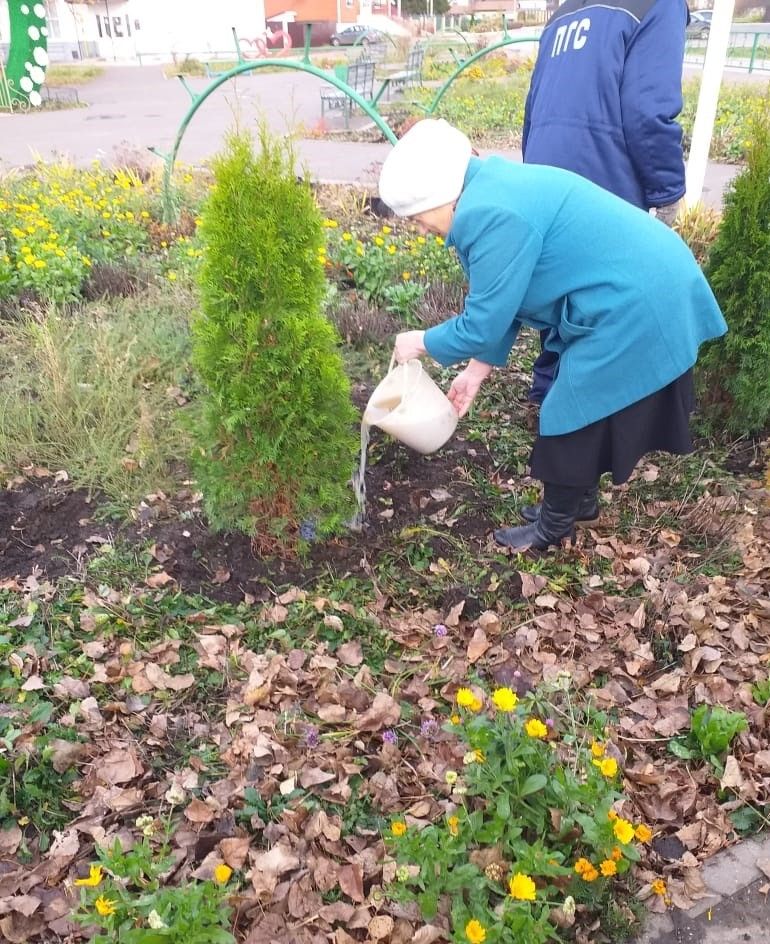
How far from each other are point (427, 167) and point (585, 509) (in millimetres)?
1551

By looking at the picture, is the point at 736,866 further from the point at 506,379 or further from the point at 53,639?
the point at 506,379

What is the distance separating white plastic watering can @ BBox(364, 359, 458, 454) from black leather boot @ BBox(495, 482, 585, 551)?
0.48m

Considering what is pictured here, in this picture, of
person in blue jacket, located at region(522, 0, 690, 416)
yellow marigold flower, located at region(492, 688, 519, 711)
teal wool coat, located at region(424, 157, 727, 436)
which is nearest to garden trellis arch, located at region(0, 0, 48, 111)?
person in blue jacket, located at region(522, 0, 690, 416)

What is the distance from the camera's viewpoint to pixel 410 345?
8.05ft

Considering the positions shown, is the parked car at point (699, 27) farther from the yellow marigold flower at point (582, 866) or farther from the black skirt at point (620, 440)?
the yellow marigold flower at point (582, 866)

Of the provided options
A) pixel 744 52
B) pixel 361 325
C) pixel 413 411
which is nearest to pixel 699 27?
pixel 744 52

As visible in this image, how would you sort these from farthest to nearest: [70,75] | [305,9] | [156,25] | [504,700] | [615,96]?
1. [305,9]
2. [156,25]
3. [70,75]
4. [615,96]
5. [504,700]

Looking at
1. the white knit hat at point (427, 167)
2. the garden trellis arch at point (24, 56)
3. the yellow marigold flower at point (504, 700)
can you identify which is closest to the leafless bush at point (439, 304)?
the white knit hat at point (427, 167)

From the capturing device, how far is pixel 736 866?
6.15ft

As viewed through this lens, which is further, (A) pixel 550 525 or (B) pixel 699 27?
(B) pixel 699 27

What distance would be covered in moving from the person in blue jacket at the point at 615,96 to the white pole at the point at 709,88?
2.70 m

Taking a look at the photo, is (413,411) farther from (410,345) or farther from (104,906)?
(104,906)

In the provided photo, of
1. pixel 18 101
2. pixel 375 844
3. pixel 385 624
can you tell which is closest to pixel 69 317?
pixel 385 624

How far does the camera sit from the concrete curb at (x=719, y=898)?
174 centimetres
